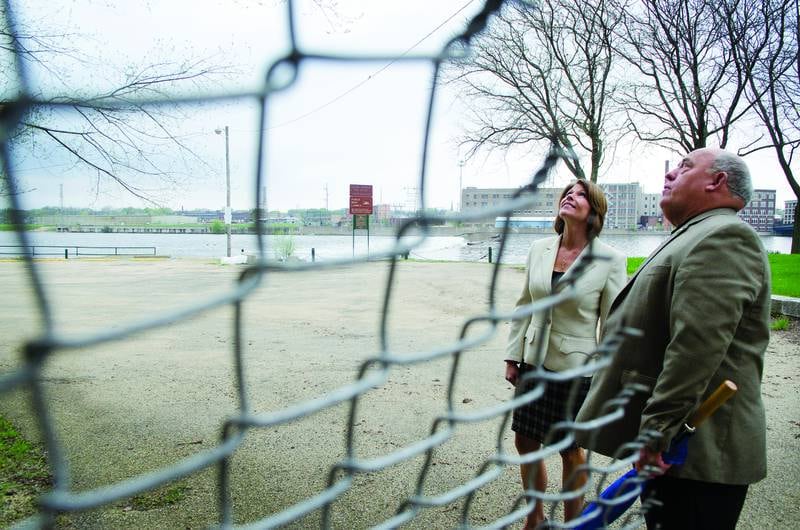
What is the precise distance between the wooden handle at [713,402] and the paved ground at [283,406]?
0.69 m

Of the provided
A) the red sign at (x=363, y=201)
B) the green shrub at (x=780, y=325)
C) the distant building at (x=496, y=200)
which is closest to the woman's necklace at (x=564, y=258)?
the distant building at (x=496, y=200)

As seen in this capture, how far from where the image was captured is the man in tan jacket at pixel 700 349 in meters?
1.71

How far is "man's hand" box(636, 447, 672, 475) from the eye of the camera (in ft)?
5.64

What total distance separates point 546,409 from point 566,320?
0.41 metres

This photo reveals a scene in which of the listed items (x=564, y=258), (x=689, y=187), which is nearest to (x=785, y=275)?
(x=564, y=258)

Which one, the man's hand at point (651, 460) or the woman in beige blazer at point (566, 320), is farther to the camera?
the woman in beige blazer at point (566, 320)

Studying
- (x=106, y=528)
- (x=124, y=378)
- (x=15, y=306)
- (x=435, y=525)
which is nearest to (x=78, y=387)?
(x=124, y=378)

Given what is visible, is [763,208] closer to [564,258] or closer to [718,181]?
[564,258]

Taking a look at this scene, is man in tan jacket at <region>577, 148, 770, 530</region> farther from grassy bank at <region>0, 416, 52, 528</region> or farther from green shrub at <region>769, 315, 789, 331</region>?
green shrub at <region>769, 315, 789, 331</region>

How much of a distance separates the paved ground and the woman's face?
1550 mm

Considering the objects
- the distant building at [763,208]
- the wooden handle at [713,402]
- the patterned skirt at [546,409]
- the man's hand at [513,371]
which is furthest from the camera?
the distant building at [763,208]

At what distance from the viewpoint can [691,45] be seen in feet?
51.3

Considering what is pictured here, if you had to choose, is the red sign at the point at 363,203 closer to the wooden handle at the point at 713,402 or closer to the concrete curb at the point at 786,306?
the wooden handle at the point at 713,402

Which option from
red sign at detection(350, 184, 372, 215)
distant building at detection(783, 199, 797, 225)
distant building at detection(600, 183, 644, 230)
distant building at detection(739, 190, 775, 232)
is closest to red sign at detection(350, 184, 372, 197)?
red sign at detection(350, 184, 372, 215)
